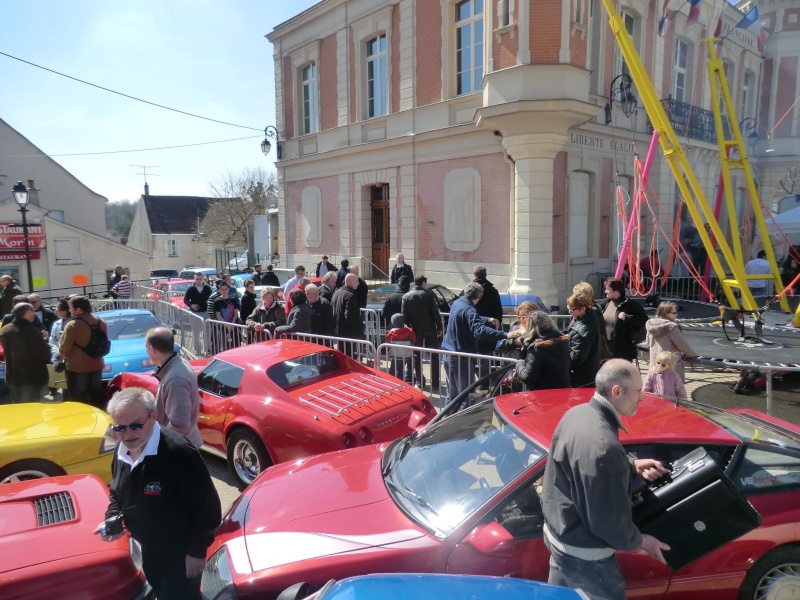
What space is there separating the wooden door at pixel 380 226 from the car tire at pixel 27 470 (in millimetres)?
15271

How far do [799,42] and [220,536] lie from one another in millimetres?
31993

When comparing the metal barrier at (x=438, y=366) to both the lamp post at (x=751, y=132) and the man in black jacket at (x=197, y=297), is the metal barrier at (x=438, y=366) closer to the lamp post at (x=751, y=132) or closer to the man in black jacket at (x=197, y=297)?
the man in black jacket at (x=197, y=297)

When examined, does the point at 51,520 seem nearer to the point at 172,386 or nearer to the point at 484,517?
the point at 172,386

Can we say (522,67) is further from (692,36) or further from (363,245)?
(692,36)

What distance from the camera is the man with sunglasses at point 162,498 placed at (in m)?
2.80

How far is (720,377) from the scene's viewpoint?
911 cm

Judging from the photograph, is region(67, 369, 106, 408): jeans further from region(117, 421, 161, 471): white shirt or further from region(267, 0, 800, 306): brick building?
region(267, 0, 800, 306): brick building

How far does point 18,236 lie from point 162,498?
28.5 metres

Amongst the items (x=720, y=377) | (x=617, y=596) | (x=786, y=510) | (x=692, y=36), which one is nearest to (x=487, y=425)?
(x=617, y=596)

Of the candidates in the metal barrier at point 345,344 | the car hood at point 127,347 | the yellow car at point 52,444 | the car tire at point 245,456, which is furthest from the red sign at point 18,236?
the car tire at point 245,456

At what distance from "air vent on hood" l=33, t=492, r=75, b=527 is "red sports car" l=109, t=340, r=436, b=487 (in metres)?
1.83

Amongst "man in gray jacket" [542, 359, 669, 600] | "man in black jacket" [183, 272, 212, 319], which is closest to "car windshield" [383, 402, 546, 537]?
"man in gray jacket" [542, 359, 669, 600]

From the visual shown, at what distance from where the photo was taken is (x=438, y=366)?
7.91 metres

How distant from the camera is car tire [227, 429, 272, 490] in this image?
5195mm
